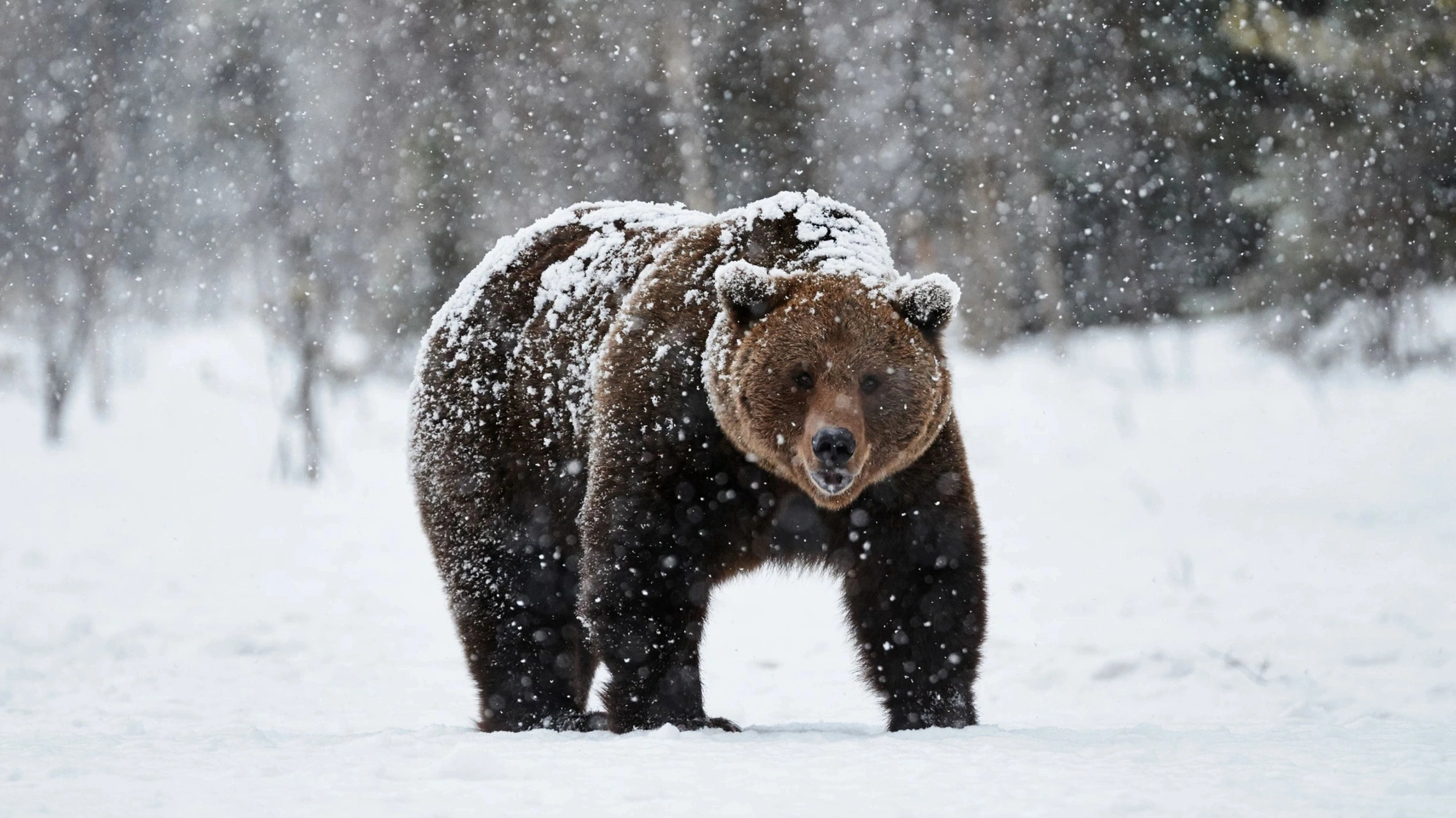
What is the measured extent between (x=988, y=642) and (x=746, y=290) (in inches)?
149

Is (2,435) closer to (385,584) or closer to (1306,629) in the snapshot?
(385,584)

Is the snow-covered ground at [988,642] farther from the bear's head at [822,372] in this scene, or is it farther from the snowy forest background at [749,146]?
the snowy forest background at [749,146]

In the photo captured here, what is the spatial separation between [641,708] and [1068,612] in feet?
14.0

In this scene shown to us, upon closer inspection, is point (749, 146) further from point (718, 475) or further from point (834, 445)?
point (834, 445)

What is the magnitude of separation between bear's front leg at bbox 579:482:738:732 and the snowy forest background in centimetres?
923

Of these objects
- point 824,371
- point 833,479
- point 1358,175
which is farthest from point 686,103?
point 833,479

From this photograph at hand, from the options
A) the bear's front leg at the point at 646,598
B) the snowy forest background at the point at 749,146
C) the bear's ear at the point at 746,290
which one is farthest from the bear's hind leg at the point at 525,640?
the snowy forest background at the point at 749,146

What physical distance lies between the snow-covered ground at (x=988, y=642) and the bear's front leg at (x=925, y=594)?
0.27 m

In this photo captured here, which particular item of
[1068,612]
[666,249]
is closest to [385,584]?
[1068,612]

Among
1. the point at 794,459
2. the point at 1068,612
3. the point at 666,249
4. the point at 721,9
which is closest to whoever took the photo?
the point at 794,459

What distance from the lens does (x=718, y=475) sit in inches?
165

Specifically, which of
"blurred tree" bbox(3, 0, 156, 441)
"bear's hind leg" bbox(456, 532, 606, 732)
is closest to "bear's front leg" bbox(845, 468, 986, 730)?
"bear's hind leg" bbox(456, 532, 606, 732)

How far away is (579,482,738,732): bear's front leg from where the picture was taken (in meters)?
4.06

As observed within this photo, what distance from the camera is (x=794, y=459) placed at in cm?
402
